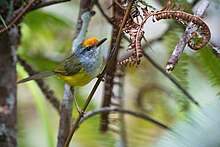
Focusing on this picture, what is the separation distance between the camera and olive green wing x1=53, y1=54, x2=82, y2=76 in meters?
0.99

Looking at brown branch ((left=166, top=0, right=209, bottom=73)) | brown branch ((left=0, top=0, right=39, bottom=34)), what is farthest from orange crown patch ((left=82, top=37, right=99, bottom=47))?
brown branch ((left=166, top=0, right=209, bottom=73))

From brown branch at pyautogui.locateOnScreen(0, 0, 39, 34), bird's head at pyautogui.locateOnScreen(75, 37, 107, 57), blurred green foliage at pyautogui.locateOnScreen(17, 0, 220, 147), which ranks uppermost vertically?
brown branch at pyautogui.locateOnScreen(0, 0, 39, 34)

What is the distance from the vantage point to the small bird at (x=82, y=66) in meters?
0.86

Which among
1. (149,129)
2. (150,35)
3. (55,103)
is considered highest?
(150,35)

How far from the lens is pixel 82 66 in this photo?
0.97 metres

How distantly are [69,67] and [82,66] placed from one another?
0.05m

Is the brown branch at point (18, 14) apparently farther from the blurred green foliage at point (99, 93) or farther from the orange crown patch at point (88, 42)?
the blurred green foliage at point (99, 93)

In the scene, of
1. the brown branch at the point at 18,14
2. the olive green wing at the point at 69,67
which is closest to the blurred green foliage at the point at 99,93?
the olive green wing at the point at 69,67

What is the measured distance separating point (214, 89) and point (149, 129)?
1.63ft

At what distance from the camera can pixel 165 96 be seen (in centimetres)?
154

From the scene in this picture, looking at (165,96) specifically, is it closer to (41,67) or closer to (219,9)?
(41,67)

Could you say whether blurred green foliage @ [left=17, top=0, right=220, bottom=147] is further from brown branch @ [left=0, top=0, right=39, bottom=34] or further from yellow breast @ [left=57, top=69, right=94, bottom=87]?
brown branch @ [left=0, top=0, right=39, bottom=34]

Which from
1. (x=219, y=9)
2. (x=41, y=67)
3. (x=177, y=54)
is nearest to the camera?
(x=177, y=54)

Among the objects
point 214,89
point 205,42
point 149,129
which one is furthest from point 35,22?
point 205,42
